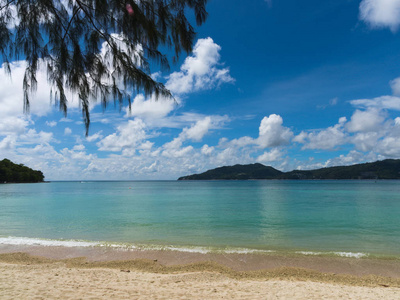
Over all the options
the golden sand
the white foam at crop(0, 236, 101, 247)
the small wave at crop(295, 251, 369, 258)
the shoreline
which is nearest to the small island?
the white foam at crop(0, 236, 101, 247)

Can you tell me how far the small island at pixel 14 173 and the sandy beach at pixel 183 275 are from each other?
146 m

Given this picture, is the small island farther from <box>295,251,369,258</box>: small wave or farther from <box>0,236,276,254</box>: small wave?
<box>295,251,369,258</box>: small wave

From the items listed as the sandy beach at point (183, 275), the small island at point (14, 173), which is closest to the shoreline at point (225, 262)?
the sandy beach at point (183, 275)

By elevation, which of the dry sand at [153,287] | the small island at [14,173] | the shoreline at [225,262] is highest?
the small island at [14,173]

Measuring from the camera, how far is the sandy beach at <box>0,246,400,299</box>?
595 centimetres

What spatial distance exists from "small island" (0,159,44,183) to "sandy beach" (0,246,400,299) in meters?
146

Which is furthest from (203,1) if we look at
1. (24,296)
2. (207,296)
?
(24,296)

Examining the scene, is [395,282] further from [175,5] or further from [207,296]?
[175,5]

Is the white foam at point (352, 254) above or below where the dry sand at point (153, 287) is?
below

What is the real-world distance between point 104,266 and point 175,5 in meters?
8.39

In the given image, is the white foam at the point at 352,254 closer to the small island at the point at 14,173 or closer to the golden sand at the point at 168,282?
the golden sand at the point at 168,282

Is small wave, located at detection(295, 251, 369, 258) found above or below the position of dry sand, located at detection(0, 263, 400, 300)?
below

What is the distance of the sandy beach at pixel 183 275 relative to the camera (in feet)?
19.5

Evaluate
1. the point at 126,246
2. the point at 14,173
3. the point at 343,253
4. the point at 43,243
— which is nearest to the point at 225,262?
the point at 126,246
